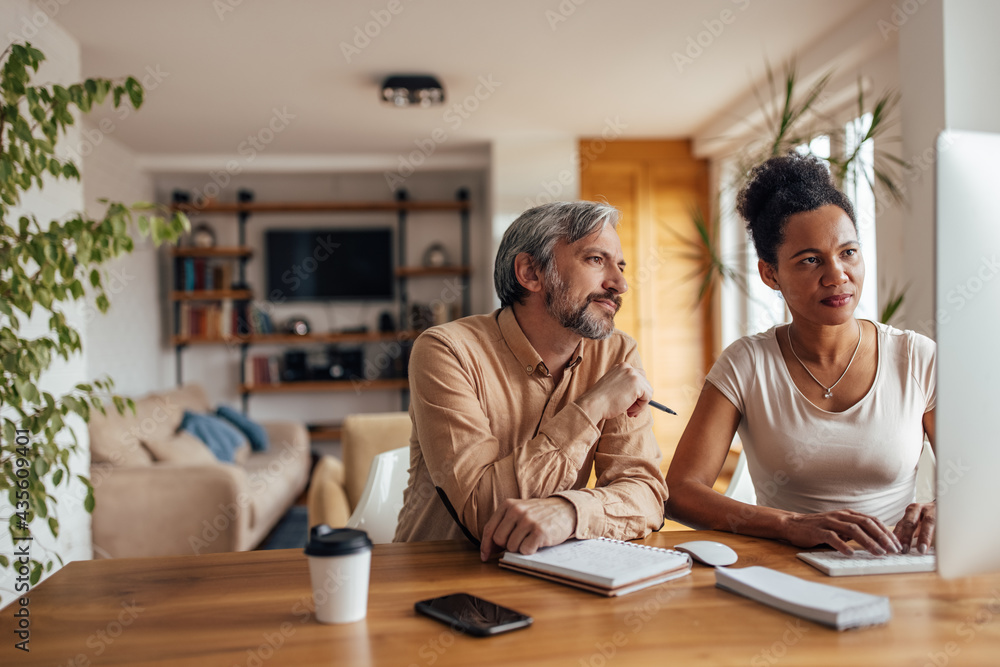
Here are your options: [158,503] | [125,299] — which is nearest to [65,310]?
[158,503]

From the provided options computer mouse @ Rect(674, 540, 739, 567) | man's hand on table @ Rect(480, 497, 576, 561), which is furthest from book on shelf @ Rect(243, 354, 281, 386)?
computer mouse @ Rect(674, 540, 739, 567)

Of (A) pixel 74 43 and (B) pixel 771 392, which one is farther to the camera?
(A) pixel 74 43

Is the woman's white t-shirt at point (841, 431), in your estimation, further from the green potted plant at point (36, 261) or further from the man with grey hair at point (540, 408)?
the green potted plant at point (36, 261)

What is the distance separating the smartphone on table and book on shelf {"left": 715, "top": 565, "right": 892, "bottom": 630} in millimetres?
295

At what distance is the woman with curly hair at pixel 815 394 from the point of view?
1.45 meters

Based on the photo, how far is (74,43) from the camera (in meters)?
3.47

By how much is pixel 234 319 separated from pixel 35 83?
10.9 feet

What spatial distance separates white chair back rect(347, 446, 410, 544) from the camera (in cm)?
185

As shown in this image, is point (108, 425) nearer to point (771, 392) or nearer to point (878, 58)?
point (771, 392)

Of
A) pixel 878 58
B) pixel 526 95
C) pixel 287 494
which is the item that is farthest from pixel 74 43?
pixel 878 58

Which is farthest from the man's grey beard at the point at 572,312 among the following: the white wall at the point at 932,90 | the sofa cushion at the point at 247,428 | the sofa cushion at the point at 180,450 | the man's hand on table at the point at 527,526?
the sofa cushion at the point at 247,428

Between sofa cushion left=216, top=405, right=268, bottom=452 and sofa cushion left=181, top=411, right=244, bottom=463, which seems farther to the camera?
sofa cushion left=216, top=405, right=268, bottom=452

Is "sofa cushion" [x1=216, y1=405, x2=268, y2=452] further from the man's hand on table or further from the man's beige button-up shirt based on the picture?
the man's hand on table

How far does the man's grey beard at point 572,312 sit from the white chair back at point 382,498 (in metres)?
0.66
